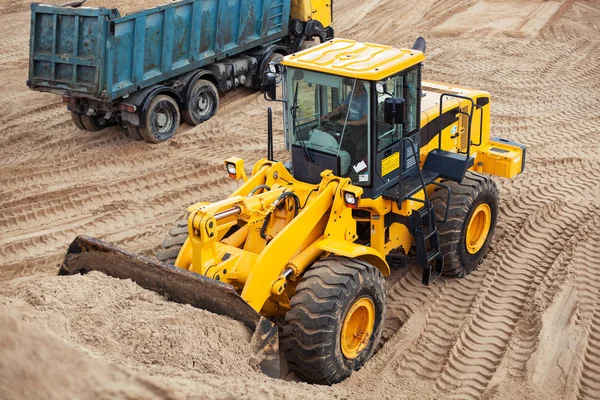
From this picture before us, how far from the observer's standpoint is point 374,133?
23.9 ft

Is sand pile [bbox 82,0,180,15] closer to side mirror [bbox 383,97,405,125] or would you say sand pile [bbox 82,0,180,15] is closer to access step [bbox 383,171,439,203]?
access step [bbox 383,171,439,203]

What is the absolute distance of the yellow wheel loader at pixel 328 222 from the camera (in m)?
6.71

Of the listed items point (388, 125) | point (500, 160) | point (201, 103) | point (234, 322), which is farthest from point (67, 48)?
point (234, 322)

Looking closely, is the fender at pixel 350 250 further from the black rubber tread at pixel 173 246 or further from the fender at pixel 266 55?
the fender at pixel 266 55

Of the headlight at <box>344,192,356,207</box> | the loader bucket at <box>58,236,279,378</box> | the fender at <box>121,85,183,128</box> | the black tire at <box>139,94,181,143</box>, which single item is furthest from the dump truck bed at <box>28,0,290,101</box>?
the headlight at <box>344,192,356,207</box>

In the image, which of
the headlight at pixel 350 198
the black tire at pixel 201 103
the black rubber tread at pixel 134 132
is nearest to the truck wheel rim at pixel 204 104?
the black tire at pixel 201 103

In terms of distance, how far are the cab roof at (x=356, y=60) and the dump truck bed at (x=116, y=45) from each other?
499 centimetres

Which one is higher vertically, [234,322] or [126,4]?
[126,4]

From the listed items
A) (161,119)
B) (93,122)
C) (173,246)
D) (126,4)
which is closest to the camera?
(173,246)

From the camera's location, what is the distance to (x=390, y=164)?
302 inches

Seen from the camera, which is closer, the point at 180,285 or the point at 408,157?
the point at 180,285

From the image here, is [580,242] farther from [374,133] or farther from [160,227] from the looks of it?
[160,227]

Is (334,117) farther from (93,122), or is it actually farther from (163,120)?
(93,122)

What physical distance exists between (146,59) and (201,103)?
1595 millimetres
